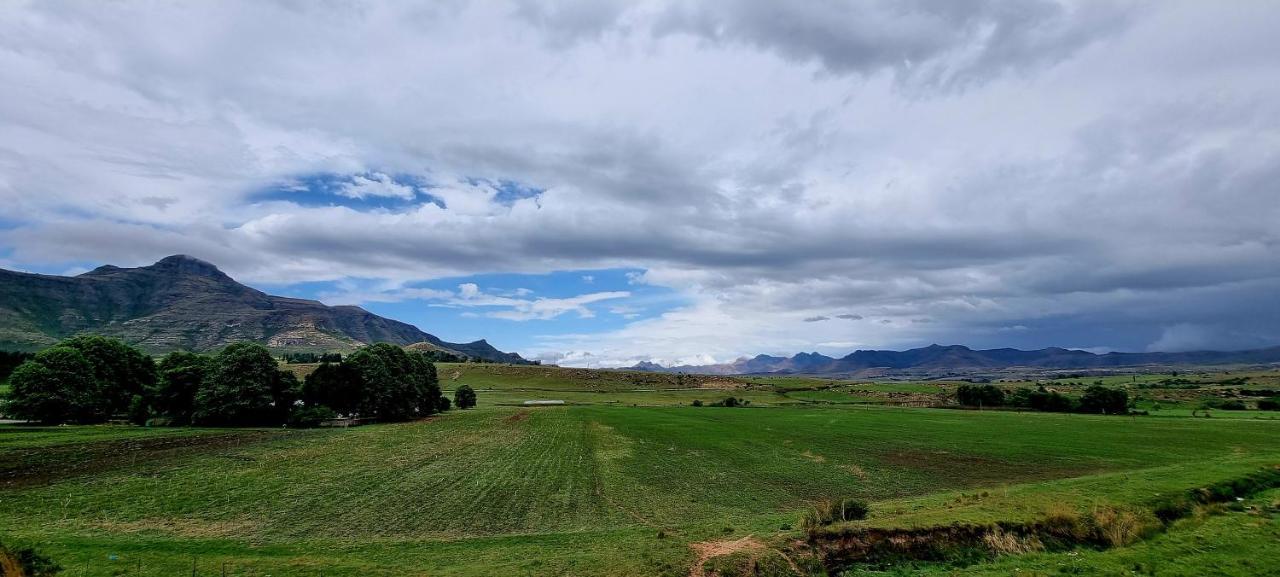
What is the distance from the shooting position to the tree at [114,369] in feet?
248

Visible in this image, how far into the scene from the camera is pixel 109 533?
953 inches

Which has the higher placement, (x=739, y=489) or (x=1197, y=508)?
(x=1197, y=508)

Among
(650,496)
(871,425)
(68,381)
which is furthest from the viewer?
(871,425)

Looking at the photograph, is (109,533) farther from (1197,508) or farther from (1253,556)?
(1197,508)

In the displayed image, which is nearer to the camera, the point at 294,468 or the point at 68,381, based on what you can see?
the point at 294,468

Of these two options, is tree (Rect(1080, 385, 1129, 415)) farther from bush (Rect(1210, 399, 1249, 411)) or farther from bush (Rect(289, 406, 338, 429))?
bush (Rect(289, 406, 338, 429))

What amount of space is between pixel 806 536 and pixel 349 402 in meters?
88.9

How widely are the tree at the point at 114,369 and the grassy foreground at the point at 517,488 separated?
1853 cm

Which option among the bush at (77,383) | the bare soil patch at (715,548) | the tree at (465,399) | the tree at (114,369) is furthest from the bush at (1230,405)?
the bush at (77,383)

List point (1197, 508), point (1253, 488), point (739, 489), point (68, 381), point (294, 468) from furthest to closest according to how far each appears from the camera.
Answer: point (68, 381), point (294, 468), point (739, 489), point (1253, 488), point (1197, 508)

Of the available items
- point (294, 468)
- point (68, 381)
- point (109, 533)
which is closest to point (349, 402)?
point (68, 381)

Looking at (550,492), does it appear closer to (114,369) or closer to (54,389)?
(54,389)

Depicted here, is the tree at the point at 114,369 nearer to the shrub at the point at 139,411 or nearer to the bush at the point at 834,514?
the shrub at the point at 139,411

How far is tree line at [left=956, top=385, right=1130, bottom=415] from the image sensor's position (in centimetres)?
11638
